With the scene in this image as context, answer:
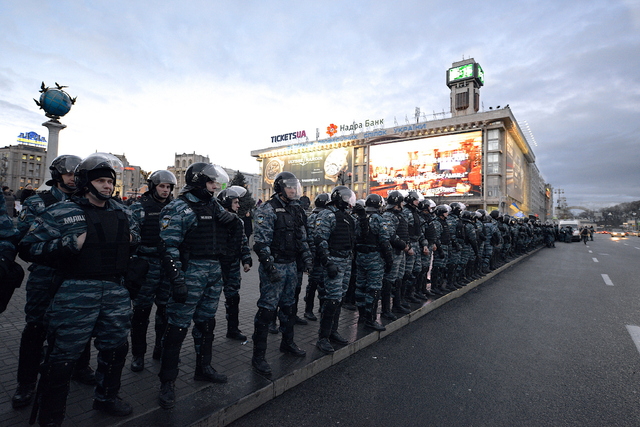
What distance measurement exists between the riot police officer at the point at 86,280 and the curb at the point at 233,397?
376 mm

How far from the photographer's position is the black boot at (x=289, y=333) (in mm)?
4156

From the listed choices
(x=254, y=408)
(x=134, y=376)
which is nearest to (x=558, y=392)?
(x=254, y=408)

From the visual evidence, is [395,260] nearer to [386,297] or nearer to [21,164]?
[386,297]

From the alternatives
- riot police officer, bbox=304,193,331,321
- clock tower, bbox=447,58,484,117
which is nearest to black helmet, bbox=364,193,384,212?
riot police officer, bbox=304,193,331,321

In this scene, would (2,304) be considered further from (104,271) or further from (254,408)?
(254,408)

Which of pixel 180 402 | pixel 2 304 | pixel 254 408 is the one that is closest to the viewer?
pixel 2 304

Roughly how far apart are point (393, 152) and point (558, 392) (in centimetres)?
5301

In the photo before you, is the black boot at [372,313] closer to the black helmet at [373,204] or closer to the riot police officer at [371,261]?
the riot police officer at [371,261]

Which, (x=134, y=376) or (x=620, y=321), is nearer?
(x=134, y=376)

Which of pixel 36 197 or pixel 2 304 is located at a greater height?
pixel 36 197

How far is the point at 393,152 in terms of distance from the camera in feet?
179

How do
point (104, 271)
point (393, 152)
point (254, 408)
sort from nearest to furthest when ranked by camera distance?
point (104, 271) → point (254, 408) → point (393, 152)

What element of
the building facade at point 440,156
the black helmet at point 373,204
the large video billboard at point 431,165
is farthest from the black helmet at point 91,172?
the large video billboard at point 431,165

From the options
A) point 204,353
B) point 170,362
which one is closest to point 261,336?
point 204,353
